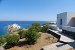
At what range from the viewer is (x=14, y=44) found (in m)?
11.3

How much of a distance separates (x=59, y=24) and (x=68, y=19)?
3.37m

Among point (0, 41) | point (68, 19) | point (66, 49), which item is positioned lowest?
point (0, 41)

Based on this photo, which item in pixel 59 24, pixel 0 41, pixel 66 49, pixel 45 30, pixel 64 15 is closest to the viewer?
pixel 66 49

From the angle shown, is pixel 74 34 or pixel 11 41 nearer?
pixel 11 41

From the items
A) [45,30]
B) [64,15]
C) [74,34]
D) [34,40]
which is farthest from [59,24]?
[34,40]

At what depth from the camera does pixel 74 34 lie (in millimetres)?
12312

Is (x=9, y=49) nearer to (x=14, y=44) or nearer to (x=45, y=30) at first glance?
(x=14, y=44)

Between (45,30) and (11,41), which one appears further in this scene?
(45,30)

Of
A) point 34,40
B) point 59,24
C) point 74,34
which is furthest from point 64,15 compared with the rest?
point 34,40

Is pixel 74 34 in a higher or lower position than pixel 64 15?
lower

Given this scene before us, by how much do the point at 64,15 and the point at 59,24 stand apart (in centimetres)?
293

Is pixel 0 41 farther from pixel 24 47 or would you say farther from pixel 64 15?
pixel 64 15

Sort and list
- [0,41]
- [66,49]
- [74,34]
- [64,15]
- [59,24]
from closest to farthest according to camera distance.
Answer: [66,49]
[74,34]
[0,41]
[64,15]
[59,24]

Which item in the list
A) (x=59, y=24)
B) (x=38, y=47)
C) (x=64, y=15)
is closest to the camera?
(x=38, y=47)
